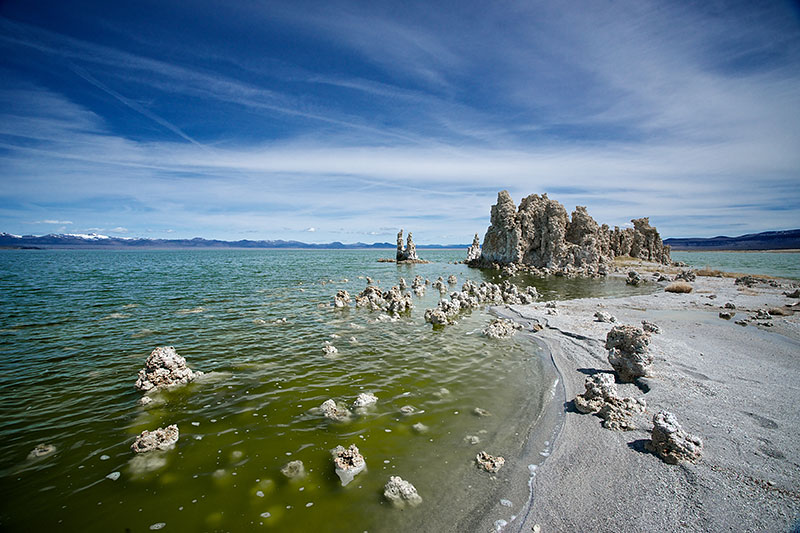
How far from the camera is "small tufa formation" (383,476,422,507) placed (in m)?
6.94

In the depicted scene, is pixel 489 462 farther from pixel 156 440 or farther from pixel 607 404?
pixel 156 440

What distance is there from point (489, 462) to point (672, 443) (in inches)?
175

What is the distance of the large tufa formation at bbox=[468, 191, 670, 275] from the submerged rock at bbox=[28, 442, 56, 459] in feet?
253

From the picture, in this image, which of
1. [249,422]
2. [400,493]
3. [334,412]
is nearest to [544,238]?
[334,412]

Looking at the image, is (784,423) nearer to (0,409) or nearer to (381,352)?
(381,352)

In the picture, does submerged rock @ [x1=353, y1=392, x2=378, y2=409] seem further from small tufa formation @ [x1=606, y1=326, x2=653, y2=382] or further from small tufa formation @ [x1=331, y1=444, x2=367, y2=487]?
small tufa formation @ [x1=606, y1=326, x2=653, y2=382]

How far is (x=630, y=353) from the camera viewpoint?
1286 cm

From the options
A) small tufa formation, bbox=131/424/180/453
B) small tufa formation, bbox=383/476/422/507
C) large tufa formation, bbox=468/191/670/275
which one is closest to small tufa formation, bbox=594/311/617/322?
small tufa formation, bbox=383/476/422/507

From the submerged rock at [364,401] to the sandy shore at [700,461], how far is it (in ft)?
19.1

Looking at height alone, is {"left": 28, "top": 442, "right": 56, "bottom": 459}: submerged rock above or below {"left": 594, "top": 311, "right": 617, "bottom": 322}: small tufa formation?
below

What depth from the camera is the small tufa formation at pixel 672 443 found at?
7.53 m

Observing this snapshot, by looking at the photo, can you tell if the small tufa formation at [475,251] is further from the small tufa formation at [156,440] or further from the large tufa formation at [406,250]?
the small tufa formation at [156,440]

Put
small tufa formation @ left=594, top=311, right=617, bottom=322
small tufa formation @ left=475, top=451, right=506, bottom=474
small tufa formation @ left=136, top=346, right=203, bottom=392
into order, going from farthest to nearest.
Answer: small tufa formation @ left=594, top=311, right=617, bottom=322 < small tufa formation @ left=136, top=346, right=203, bottom=392 < small tufa formation @ left=475, top=451, right=506, bottom=474

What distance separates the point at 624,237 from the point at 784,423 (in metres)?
115
